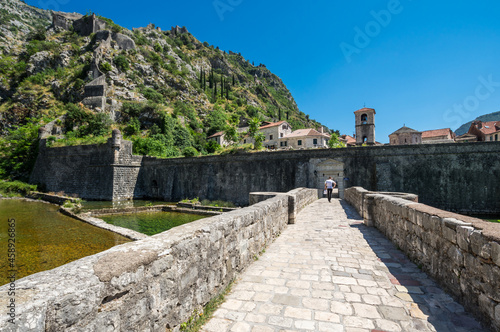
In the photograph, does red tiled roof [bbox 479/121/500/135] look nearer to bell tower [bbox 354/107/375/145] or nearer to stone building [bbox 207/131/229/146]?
bell tower [bbox 354/107/375/145]

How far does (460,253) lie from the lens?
2.88 metres

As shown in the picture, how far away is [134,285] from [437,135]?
170 ft

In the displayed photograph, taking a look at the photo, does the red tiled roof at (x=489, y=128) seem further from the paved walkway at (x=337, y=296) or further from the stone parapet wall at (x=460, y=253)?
the paved walkway at (x=337, y=296)

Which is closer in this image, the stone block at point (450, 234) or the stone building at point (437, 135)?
the stone block at point (450, 234)

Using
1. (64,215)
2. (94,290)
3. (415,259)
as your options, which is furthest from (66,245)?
(415,259)

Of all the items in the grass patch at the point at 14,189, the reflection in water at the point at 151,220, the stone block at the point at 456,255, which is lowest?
the reflection in water at the point at 151,220

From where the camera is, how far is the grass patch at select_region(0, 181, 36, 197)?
2627cm

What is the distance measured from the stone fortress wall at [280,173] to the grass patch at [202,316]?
56.7ft

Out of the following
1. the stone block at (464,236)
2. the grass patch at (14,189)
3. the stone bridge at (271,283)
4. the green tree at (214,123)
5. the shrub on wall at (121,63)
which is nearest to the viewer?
the stone bridge at (271,283)

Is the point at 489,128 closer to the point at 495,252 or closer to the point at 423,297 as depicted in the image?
the point at 423,297

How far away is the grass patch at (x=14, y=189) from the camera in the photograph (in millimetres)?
26266

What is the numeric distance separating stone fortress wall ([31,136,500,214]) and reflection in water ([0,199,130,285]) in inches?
464

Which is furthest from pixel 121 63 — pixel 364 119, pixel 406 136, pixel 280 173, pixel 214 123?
pixel 406 136

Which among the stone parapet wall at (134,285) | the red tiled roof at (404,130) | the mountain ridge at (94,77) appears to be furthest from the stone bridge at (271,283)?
the red tiled roof at (404,130)
